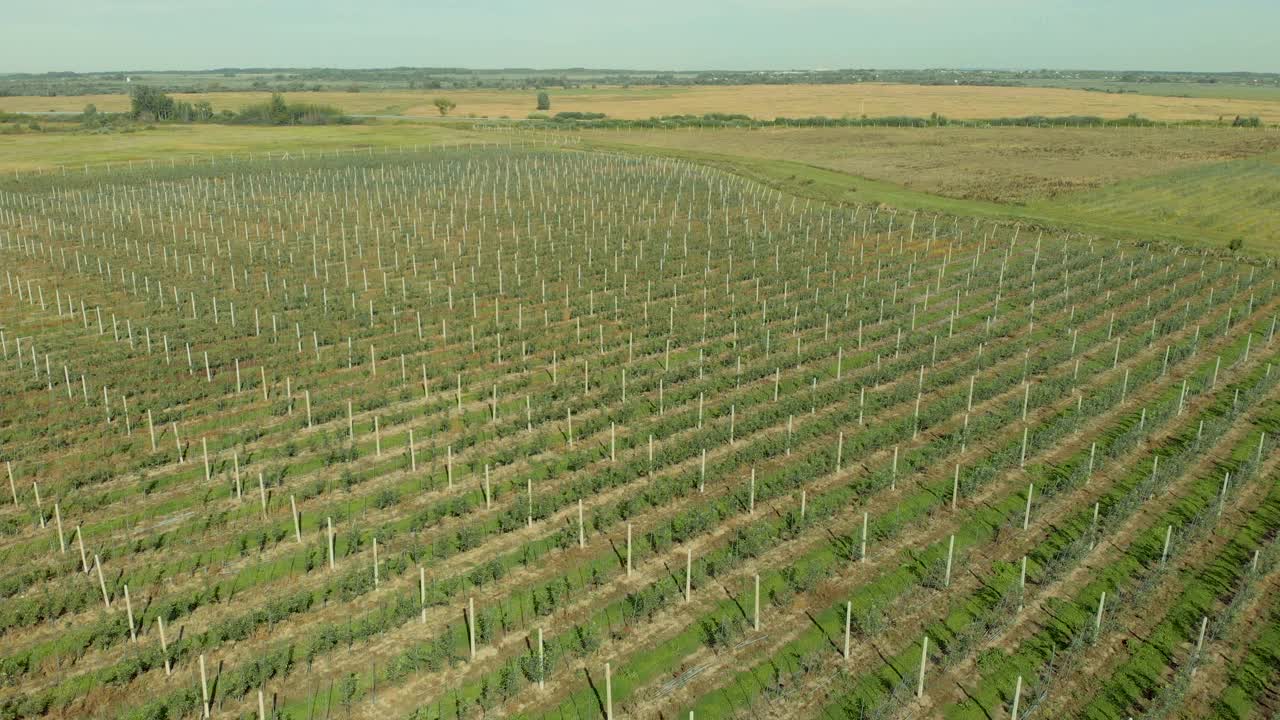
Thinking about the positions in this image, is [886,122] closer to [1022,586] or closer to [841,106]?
[841,106]

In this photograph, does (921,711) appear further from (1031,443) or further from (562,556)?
(1031,443)

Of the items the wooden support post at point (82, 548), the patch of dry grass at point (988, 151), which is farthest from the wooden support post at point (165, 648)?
the patch of dry grass at point (988, 151)

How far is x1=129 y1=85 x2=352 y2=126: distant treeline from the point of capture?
13062 centimetres

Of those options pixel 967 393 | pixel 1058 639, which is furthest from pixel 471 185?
pixel 1058 639

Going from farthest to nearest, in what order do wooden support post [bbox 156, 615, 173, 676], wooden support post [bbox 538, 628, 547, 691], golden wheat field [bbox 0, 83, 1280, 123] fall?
1. golden wheat field [bbox 0, 83, 1280, 123]
2. wooden support post [bbox 156, 615, 173, 676]
3. wooden support post [bbox 538, 628, 547, 691]

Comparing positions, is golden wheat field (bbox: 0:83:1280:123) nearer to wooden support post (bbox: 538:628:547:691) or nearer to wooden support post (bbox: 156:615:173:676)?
wooden support post (bbox: 538:628:547:691)

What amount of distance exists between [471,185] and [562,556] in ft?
163

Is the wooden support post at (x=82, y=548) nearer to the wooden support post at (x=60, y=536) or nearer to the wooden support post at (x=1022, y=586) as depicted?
the wooden support post at (x=60, y=536)

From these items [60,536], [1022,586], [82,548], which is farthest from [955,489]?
[60,536]

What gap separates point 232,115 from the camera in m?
135

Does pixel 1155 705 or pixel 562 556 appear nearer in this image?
pixel 1155 705

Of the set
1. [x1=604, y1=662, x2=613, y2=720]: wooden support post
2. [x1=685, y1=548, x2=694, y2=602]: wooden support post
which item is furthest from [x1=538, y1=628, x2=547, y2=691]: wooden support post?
[x1=685, y1=548, x2=694, y2=602]: wooden support post

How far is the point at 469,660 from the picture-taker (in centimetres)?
1345

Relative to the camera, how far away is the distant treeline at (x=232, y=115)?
131 meters
